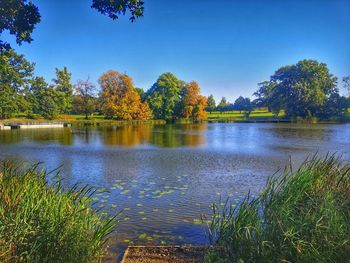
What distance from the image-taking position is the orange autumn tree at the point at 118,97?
265 feet

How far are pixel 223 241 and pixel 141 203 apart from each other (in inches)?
215

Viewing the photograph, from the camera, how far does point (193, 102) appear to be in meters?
95.3

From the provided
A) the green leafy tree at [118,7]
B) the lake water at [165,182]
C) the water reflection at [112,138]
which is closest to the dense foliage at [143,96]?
the water reflection at [112,138]

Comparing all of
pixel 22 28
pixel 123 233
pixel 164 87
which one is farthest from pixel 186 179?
pixel 164 87

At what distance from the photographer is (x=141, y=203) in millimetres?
11070

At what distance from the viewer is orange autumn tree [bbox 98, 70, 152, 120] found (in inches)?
3174

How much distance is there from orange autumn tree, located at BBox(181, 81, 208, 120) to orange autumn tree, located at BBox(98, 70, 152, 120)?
15630 millimetres

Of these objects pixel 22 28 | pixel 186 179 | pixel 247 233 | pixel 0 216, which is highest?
pixel 22 28

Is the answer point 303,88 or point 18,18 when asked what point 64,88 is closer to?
point 303,88

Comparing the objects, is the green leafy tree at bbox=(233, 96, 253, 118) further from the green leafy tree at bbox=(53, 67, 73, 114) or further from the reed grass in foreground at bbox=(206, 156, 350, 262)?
the reed grass in foreground at bbox=(206, 156, 350, 262)

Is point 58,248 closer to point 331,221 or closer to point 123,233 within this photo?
point 123,233

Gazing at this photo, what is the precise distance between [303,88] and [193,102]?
1154 inches

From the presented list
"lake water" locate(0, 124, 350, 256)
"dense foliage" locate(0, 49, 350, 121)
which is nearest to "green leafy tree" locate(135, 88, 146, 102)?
"dense foliage" locate(0, 49, 350, 121)

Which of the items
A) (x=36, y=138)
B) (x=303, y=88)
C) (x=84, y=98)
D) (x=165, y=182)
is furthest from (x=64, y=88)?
(x=165, y=182)
